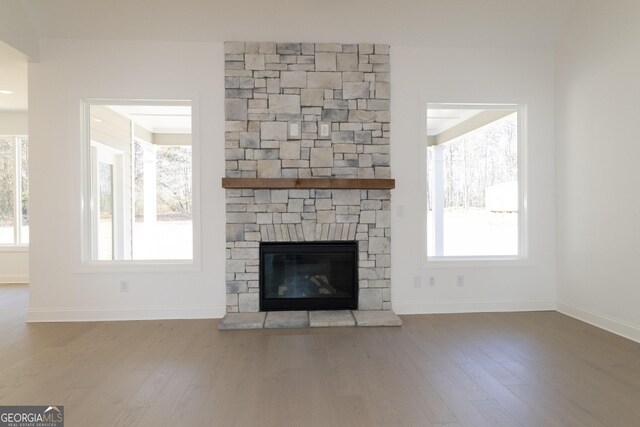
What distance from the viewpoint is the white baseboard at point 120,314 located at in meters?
3.86

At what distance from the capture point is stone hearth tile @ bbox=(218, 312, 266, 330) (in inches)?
141

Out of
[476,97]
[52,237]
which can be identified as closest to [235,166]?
[52,237]

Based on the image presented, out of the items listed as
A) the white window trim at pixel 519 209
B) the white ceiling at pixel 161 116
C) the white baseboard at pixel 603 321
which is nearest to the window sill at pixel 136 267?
the white ceiling at pixel 161 116

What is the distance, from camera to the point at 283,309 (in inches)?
159

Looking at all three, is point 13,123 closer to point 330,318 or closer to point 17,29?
point 17,29

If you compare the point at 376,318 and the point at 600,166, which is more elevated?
the point at 600,166

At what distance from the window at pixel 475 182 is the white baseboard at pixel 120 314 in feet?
8.49

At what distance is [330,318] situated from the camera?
3770 millimetres

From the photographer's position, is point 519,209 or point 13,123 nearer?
point 519,209

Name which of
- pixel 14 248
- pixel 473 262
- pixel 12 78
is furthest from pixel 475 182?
pixel 14 248

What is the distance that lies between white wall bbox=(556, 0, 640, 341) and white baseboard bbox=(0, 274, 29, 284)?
295 inches

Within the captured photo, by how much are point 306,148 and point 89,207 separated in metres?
2.43

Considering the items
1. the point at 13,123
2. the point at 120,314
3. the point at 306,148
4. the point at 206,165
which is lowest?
the point at 120,314
